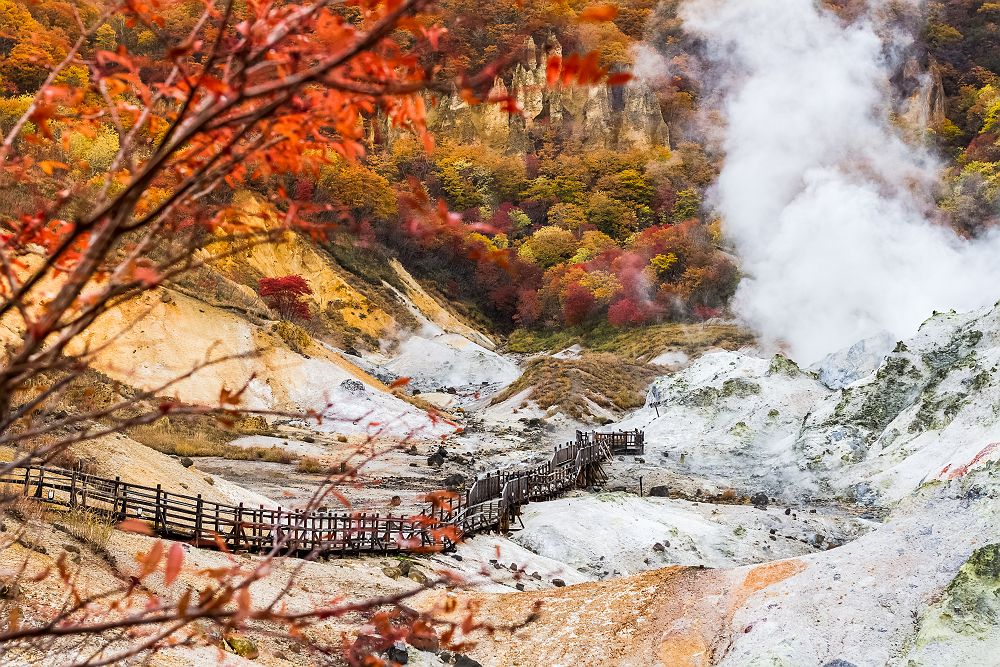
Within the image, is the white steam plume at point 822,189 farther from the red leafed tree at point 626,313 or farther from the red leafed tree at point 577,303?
the red leafed tree at point 577,303

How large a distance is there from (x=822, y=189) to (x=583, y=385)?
2124 cm

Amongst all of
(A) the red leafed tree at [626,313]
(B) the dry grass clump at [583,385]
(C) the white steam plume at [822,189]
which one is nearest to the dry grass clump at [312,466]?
(B) the dry grass clump at [583,385]

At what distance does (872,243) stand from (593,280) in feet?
62.3

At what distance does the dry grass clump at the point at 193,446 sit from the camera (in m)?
22.7

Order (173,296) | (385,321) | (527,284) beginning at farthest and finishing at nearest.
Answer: (527,284), (385,321), (173,296)

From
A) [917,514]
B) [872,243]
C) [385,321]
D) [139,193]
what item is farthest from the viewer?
[385,321]

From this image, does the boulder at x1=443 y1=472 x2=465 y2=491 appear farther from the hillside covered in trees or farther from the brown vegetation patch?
the brown vegetation patch

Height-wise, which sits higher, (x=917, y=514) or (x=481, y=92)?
(x=917, y=514)

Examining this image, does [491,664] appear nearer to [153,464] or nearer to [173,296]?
[153,464]

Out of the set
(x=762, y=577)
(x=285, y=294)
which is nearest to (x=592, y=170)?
(x=285, y=294)

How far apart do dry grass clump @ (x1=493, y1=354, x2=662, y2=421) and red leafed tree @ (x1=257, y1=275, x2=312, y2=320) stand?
42.5 feet

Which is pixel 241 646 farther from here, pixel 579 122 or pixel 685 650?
pixel 579 122

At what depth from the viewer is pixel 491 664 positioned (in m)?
9.42

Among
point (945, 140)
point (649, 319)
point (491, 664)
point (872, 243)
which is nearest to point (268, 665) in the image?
point (491, 664)
